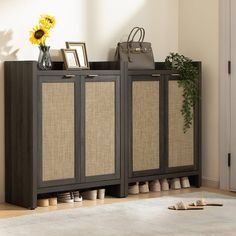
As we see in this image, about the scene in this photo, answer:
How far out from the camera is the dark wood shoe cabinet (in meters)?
5.24

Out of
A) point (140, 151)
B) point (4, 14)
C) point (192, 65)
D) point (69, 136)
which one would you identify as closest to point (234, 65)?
point (192, 65)

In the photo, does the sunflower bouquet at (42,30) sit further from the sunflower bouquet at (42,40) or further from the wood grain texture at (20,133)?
the wood grain texture at (20,133)

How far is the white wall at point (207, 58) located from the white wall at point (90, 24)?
0.62 feet

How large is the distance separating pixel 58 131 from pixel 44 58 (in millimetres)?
574

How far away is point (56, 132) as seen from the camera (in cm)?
533

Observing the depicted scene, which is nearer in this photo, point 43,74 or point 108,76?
point 43,74

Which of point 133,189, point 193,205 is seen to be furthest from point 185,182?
point 193,205

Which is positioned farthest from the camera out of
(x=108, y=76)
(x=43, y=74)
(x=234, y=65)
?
(x=234, y=65)

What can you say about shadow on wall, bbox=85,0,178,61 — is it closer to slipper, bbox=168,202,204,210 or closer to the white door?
the white door

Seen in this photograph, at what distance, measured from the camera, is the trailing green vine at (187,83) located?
19.7 ft

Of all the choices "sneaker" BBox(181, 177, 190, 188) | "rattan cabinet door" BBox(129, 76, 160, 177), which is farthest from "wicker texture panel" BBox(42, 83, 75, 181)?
"sneaker" BBox(181, 177, 190, 188)

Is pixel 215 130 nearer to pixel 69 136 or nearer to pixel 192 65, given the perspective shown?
pixel 192 65

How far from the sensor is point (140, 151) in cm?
588

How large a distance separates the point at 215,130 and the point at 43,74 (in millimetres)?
1766
